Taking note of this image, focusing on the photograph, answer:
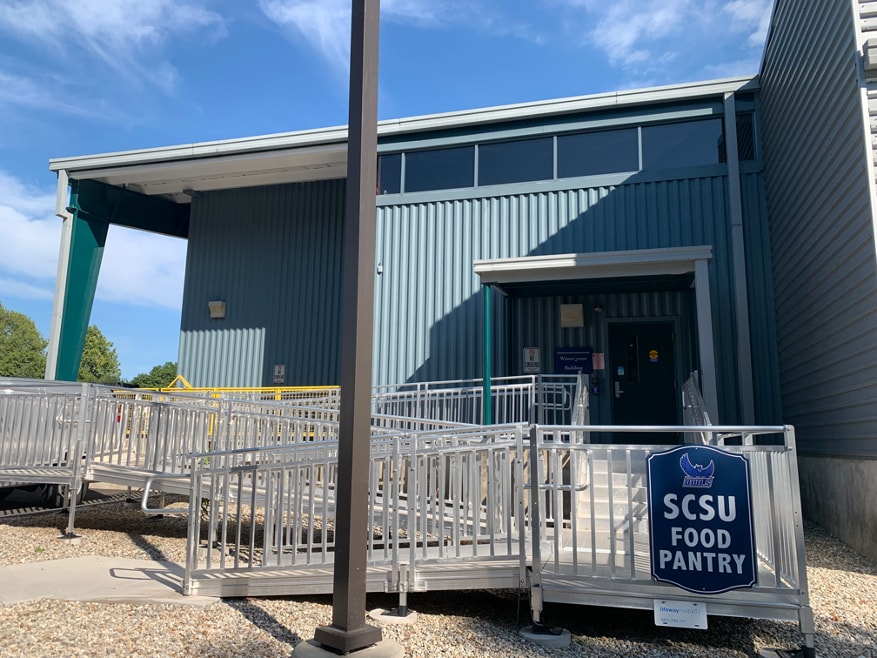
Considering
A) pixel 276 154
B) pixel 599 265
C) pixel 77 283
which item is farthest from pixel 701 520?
pixel 77 283

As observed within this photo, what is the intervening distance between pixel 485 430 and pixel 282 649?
6.76 ft

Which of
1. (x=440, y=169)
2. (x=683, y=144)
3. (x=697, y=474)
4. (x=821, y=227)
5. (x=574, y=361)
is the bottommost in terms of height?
(x=697, y=474)

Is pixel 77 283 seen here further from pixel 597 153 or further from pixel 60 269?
pixel 597 153

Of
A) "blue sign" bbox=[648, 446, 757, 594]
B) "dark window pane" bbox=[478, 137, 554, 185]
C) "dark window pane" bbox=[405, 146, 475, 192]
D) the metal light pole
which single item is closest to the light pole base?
the metal light pole

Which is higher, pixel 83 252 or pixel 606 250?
pixel 83 252

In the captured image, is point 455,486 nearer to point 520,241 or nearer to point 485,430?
point 485,430

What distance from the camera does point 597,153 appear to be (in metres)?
11.7

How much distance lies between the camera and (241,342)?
15.6 m

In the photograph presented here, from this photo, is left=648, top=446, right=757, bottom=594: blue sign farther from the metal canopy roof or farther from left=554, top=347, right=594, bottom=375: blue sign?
the metal canopy roof

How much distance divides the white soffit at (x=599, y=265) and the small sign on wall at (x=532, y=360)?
209cm

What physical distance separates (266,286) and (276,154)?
326cm

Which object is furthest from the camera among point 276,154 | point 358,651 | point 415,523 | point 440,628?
point 276,154

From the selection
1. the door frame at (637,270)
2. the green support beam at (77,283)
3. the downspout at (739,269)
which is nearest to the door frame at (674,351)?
the downspout at (739,269)

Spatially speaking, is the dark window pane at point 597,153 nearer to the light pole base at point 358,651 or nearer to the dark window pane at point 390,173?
the dark window pane at point 390,173
